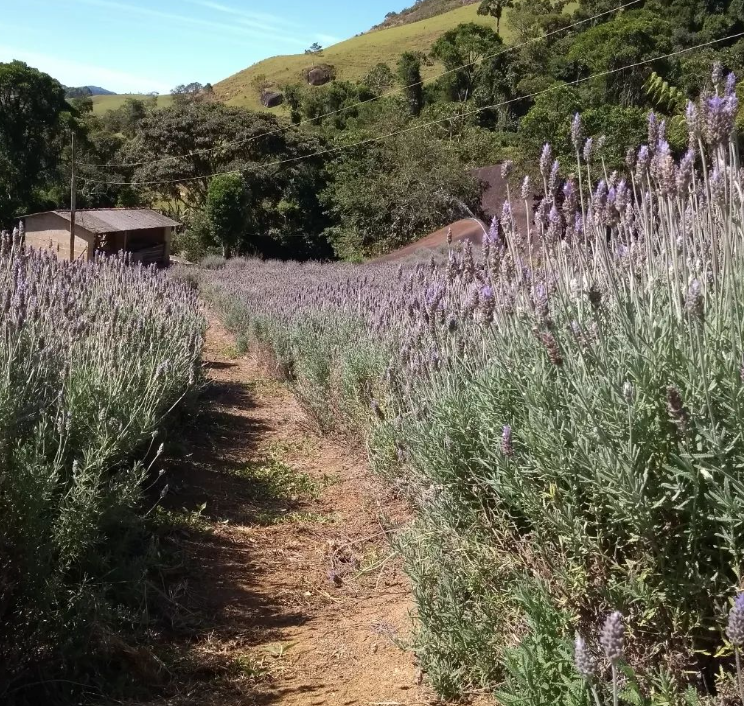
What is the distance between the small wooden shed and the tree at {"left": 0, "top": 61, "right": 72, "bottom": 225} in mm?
5768

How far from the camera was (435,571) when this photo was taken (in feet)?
9.41

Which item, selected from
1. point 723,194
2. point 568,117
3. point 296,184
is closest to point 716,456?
point 723,194

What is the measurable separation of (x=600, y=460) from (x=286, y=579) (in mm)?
2477

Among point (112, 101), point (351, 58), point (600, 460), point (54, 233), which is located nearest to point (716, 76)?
point (600, 460)

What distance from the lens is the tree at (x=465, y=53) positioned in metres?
51.2

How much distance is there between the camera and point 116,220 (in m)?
28.8

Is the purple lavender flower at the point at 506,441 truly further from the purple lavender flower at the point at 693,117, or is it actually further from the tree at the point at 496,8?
the tree at the point at 496,8

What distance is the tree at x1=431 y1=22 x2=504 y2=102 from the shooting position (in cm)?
5125

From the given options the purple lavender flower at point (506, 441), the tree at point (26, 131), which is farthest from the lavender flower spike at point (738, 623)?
the tree at point (26, 131)

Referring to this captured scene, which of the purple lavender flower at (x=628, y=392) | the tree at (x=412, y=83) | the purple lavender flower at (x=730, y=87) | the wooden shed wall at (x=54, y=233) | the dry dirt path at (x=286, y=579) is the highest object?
the tree at (x=412, y=83)

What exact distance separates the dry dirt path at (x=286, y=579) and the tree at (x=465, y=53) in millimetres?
47007

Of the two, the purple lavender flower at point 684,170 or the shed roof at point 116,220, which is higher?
the shed roof at point 116,220

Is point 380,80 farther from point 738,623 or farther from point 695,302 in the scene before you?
point 738,623

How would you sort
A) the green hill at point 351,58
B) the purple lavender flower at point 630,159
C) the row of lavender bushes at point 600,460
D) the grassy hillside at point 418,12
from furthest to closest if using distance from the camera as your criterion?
the grassy hillside at point 418,12 → the green hill at point 351,58 → the purple lavender flower at point 630,159 → the row of lavender bushes at point 600,460
